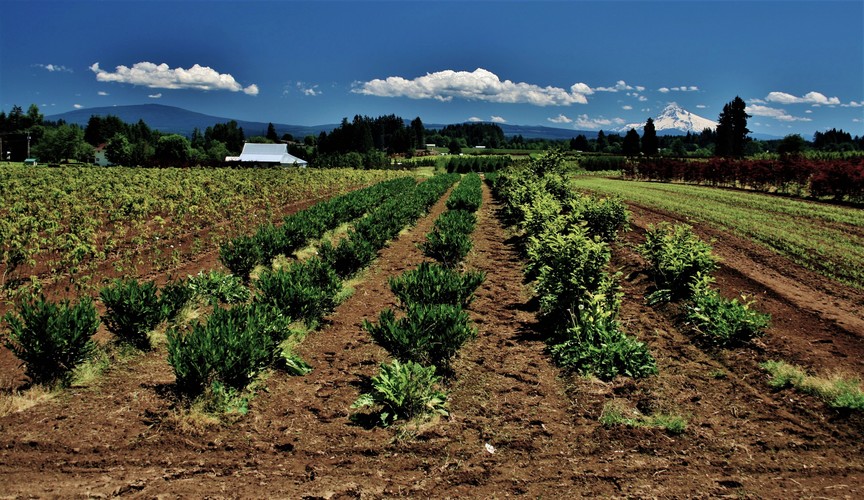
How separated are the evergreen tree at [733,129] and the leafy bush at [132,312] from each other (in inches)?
3868

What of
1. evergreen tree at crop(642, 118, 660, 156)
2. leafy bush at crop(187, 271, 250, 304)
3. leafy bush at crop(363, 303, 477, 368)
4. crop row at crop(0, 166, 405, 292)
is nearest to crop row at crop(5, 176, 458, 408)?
leafy bush at crop(187, 271, 250, 304)

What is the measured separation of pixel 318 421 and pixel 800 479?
4671mm

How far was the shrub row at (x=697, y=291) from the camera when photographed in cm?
715

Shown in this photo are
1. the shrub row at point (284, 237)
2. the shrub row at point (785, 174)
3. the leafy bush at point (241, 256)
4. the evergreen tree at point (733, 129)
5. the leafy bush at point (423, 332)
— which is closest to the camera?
the leafy bush at point (423, 332)

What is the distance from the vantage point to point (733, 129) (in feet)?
291

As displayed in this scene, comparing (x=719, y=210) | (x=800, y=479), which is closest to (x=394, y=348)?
(x=800, y=479)

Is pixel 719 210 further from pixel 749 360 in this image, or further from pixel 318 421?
pixel 318 421

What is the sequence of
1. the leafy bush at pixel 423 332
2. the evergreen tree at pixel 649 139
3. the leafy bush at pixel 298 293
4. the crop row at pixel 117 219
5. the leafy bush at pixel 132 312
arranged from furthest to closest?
the evergreen tree at pixel 649 139 < the crop row at pixel 117 219 < the leafy bush at pixel 298 293 < the leafy bush at pixel 132 312 < the leafy bush at pixel 423 332

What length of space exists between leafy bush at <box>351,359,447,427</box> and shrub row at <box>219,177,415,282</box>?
5.81 m

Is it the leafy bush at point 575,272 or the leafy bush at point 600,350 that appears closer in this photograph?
the leafy bush at point 600,350

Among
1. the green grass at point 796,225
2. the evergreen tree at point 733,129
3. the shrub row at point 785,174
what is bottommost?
the green grass at point 796,225

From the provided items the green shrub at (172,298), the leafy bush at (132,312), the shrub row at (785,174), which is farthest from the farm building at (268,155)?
the leafy bush at (132,312)

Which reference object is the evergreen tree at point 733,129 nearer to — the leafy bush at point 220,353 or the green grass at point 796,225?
the green grass at point 796,225

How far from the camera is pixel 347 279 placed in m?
10.9
